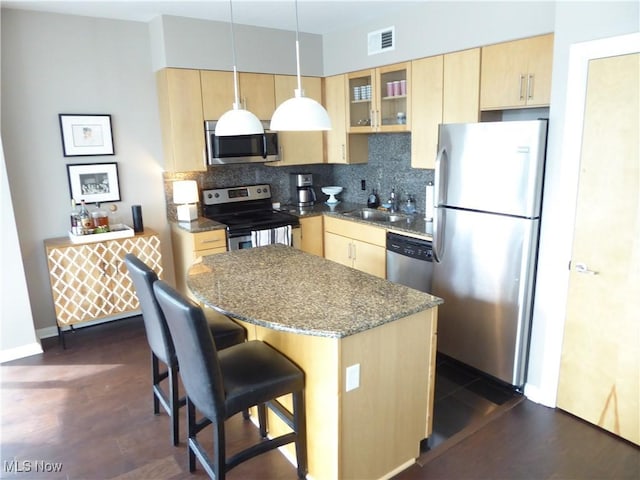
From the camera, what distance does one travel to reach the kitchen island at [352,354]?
74.8 inches

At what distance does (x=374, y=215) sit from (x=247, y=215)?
126cm

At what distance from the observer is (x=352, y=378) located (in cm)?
192

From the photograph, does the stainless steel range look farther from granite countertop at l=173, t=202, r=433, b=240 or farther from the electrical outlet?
the electrical outlet

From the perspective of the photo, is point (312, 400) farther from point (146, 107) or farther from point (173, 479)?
point (146, 107)

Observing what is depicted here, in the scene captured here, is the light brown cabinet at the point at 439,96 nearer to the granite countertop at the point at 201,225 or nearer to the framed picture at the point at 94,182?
the granite countertop at the point at 201,225

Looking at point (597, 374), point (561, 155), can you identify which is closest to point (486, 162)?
point (561, 155)

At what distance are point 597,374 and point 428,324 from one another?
3.81 feet

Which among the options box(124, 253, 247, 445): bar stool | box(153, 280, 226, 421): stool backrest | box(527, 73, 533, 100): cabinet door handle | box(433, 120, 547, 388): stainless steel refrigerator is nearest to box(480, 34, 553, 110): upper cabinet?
box(527, 73, 533, 100): cabinet door handle

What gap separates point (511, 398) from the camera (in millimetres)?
2875

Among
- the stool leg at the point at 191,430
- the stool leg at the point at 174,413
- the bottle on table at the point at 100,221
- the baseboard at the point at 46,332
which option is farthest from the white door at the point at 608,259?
the baseboard at the point at 46,332

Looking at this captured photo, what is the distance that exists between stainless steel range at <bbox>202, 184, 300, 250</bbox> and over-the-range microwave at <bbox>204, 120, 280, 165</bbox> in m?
0.43

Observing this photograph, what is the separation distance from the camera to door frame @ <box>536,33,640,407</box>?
2236mm

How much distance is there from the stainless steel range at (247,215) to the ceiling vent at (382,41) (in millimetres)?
1685

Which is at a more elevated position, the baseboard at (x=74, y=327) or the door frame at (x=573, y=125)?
the door frame at (x=573, y=125)
